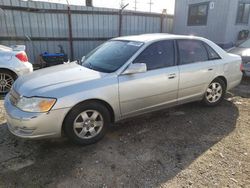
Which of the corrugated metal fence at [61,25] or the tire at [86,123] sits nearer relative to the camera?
the tire at [86,123]

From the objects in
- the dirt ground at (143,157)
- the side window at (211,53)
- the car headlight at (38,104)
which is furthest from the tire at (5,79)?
the side window at (211,53)

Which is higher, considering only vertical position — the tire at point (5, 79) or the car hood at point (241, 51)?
the car hood at point (241, 51)

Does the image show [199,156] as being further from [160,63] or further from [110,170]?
[160,63]

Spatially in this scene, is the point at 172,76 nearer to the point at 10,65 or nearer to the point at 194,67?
the point at 194,67

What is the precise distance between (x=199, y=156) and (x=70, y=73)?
226 centimetres

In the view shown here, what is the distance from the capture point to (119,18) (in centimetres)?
1009

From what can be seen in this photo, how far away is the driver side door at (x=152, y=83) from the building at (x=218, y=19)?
752 cm

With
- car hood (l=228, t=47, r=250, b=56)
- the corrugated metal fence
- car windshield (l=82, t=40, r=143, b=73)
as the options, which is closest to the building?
the corrugated metal fence

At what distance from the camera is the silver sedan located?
281 cm

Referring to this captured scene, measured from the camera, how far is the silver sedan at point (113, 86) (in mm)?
2807

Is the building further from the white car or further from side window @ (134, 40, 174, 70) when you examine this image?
the white car

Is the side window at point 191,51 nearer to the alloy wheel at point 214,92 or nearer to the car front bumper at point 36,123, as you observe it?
the alloy wheel at point 214,92

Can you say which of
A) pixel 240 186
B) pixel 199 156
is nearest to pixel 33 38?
pixel 199 156

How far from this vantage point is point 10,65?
17.6 ft
